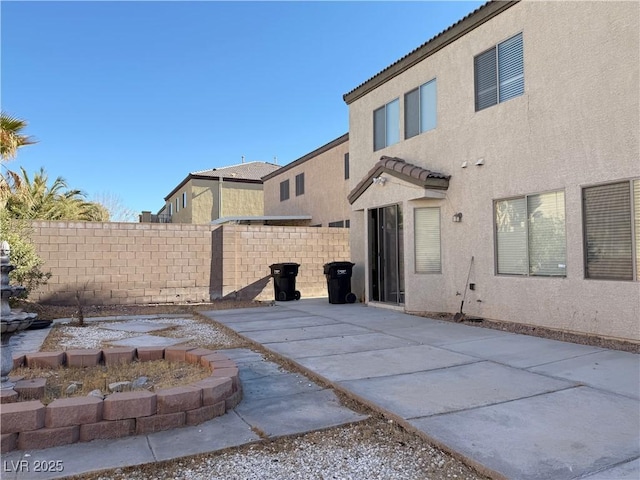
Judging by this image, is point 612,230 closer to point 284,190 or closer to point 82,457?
point 82,457

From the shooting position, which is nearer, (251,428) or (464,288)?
(251,428)

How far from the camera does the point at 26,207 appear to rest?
19656mm

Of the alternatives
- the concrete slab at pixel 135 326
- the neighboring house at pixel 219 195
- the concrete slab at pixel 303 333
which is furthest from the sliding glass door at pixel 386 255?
the neighboring house at pixel 219 195

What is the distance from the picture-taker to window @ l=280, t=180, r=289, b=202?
79.3ft

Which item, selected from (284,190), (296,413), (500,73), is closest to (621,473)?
(296,413)

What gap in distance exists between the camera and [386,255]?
12227 mm

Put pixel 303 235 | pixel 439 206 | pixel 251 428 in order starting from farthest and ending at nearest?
pixel 303 235 → pixel 439 206 → pixel 251 428

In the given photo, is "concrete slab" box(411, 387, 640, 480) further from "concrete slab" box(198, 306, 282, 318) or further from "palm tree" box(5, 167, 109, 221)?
"palm tree" box(5, 167, 109, 221)

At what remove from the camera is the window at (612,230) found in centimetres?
664

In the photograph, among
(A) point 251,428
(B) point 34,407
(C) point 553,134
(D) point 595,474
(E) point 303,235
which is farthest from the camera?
(E) point 303,235

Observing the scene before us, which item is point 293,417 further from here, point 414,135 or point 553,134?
point 414,135

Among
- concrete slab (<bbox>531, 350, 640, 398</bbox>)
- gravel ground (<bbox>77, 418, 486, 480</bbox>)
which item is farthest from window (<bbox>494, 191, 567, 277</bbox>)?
gravel ground (<bbox>77, 418, 486, 480</bbox>)

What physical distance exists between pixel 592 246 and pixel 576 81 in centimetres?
273

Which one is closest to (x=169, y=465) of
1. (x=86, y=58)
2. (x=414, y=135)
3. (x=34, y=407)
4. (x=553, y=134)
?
(x=34, y=407)
